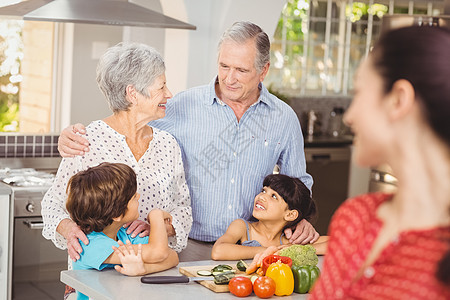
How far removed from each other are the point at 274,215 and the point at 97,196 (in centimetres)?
75

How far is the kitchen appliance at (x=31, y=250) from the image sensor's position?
12.8 feet

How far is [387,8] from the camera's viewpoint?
23.5 ft

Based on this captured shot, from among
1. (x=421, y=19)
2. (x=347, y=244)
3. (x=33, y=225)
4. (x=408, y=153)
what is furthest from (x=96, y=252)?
(x=421, y=19)

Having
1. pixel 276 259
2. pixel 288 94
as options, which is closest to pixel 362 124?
pixel 276 259

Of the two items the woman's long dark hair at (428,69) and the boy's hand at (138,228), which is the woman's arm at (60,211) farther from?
the woman's long dark hair at (428,69)

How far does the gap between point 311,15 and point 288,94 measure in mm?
784

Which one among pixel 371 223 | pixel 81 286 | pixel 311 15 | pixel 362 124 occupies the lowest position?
pixel 81 286

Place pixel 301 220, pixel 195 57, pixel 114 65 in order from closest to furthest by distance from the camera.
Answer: pixel 114 65, pixel 301 220, pixel 195 57

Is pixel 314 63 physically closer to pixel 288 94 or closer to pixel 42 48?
pixel 288 94

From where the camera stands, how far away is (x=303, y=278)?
218 centimetres

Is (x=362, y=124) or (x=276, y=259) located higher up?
(x=362, y=124)

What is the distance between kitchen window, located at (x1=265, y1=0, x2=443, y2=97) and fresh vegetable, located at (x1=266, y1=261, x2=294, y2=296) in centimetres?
448

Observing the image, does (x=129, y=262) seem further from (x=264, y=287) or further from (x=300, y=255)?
(x=300, y=255)

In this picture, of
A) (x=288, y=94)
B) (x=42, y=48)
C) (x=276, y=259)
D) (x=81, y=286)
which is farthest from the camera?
(x=288, y=94)
